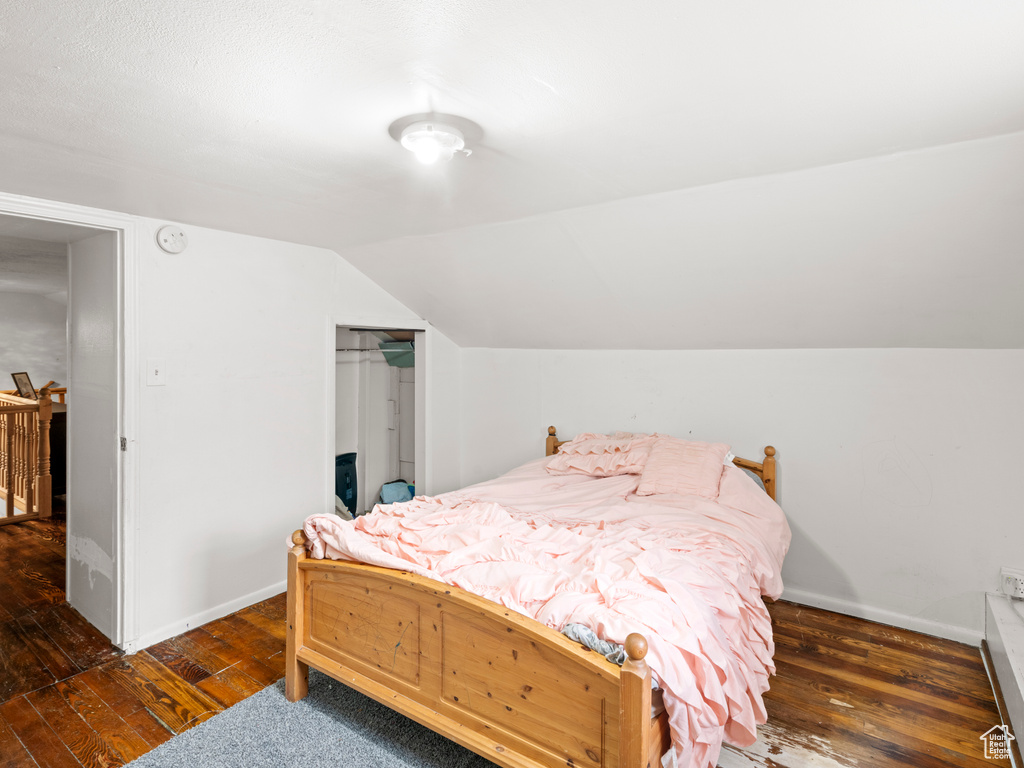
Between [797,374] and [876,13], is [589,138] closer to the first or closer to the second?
[876,13]

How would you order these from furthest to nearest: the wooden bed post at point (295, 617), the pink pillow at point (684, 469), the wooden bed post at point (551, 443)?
the wooden bed post at point (551, 443)
the pink pillow at point (684, 469)
the wooden bed post at point (295, 617)

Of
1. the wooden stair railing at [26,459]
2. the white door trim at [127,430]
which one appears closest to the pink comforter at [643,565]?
the white door trim at [127,430]

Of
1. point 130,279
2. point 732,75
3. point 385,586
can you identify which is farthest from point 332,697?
point 732,75

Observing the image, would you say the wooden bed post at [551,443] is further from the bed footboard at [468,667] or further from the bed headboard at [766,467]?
the bed footboard at [468,667]

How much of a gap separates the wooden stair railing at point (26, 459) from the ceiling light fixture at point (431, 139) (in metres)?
4.63

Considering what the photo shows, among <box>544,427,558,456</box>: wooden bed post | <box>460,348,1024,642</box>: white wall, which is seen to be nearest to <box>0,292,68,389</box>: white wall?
<box>544,427,558,456</box>: wooden bed post

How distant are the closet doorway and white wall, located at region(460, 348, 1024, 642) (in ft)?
6.10

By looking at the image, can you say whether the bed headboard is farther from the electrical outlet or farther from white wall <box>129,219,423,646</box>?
white wall <box>129,219,423,646</box>

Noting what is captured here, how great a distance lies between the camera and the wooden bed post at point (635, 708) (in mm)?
1463

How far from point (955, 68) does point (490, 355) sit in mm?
3329

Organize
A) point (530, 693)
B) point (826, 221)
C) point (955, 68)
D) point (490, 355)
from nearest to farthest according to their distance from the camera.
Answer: point (955, 68)
point (530, 693)
point (826, 221)
point (490, 355)

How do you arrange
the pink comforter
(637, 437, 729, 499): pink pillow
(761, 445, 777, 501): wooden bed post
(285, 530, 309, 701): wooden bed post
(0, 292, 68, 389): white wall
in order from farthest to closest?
(0, 292, 68, 389): white wall → (761, 445, 777, 501): wooden bed post → (637, 437, 729, 499): pink pillow → (285, 530, 309, 701): wooden bed post → the pink comforter

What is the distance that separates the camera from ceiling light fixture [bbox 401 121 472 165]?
1.74 meters

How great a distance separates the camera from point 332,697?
94.6 inches
